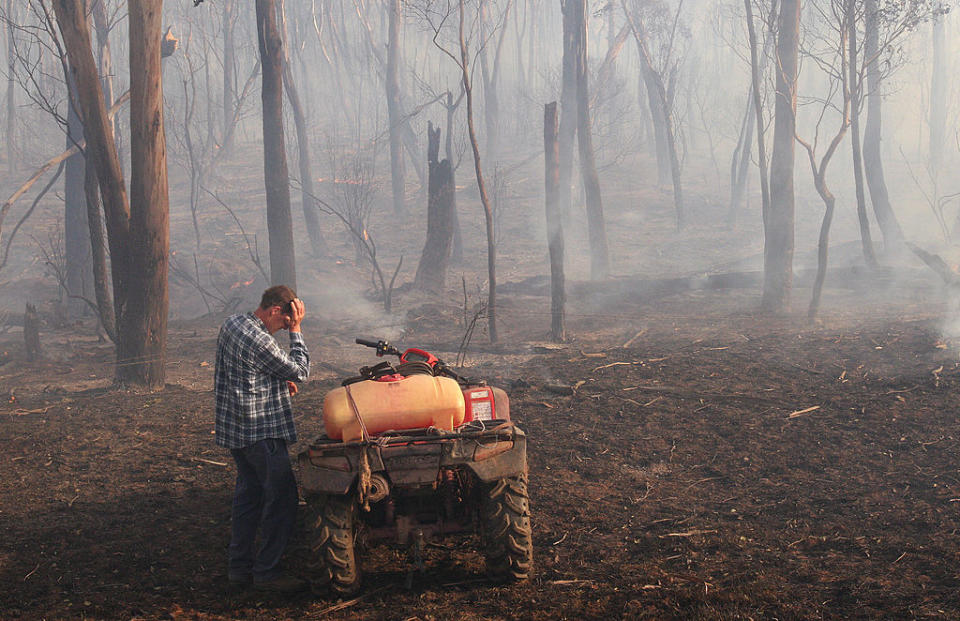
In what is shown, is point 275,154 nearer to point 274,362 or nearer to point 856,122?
point 274,362

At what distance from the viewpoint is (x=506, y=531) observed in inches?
163

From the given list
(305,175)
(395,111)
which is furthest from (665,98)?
(305,175)

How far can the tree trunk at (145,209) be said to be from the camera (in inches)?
384

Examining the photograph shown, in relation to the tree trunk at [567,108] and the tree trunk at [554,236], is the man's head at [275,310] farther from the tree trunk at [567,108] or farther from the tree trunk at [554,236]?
the tree trunk at [567,108]

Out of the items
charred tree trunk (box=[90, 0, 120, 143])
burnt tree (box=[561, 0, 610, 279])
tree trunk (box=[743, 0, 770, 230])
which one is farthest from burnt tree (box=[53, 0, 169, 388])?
burnt tree (box=[561, 0, 610, 279])

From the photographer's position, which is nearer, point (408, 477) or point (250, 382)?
point (408, 477)

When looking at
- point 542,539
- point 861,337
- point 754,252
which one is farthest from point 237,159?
point 542,539

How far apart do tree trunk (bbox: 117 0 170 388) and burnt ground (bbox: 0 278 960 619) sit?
2.20 feet

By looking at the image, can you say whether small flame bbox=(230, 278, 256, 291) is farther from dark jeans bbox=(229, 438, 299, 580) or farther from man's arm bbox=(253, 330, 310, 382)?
man's arm bbox=(253, 330, 310, 382)

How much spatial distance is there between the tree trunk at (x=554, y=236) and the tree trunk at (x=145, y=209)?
687cm

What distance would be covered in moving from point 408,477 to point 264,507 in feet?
3.45

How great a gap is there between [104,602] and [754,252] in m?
27.1

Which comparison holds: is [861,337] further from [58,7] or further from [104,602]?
[58,7]

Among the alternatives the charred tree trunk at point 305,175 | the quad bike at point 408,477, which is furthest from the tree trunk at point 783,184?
the charred tree trunk at point 305,175
